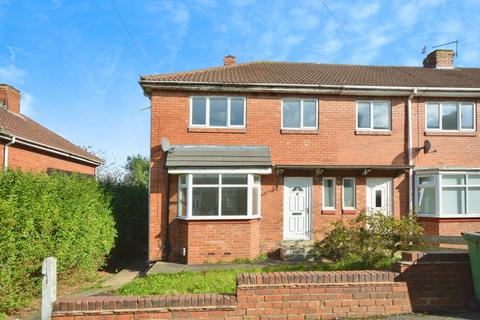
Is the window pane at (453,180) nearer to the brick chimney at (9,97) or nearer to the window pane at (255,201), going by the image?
the window pane at (255,201)

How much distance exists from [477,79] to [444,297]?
11.8 m

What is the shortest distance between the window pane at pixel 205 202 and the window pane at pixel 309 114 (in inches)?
151

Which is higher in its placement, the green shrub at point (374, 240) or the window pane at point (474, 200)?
the window pane at point (474, 200)

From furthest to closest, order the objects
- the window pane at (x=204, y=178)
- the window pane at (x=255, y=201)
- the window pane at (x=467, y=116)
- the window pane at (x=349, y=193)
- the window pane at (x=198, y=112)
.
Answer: the window pane at (x=467, y=116), the window pane at (x=349, y=193), the window pane at (x=198, y=112), the window pane at (x=255, y=201), the window pane at (x=204, y=178)

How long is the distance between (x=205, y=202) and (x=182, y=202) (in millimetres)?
821

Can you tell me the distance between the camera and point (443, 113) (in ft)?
42.1

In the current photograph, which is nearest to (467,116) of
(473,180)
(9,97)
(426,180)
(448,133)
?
(448,133)

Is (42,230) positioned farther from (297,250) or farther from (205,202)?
(297,250)

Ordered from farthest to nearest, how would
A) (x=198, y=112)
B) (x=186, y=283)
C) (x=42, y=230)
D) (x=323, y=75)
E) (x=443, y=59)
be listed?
(x=443, y=59) < (x=323, y=75) < (x=198, y=112) < (x=186, y=283) < (x=42, y=230)

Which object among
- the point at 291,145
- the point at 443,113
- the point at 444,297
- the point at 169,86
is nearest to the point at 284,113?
the point at 291,145

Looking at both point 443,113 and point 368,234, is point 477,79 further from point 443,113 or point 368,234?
point 368,234

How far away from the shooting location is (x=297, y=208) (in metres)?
12.1

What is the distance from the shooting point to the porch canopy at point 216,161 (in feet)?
35.7

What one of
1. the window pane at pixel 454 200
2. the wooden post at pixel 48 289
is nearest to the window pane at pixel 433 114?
the window pane at pixel 454 200
